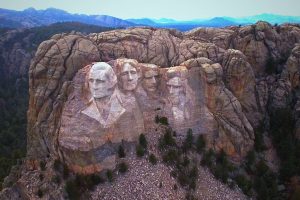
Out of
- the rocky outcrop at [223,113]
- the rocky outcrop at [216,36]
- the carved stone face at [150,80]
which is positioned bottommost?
the rocky outcrop at [223,113]

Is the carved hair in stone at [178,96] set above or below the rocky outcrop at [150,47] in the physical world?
below

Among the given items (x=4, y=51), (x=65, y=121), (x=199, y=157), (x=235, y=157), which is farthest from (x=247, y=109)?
(x=4, y=51)

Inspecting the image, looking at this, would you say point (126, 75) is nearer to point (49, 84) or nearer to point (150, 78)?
point (150, 78)

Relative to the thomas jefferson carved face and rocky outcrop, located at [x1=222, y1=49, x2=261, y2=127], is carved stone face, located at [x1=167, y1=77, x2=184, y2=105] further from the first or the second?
the thomas jefferson carved face

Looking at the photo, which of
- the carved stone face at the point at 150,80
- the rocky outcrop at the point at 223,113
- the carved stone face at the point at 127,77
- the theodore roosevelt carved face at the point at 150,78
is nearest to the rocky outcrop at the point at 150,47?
the theodore roosevelt carved face at the point at 150,78

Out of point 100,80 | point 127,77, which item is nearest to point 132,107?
point 127,77

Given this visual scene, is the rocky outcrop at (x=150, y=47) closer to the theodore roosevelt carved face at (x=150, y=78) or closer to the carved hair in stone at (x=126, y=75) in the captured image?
the theodore roosevelt carved face at (x=150, y=78)

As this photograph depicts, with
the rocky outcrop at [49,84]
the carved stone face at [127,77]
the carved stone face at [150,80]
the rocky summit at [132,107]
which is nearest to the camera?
the rocky summit at [132,107]

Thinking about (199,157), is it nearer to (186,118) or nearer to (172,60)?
(186,118)
